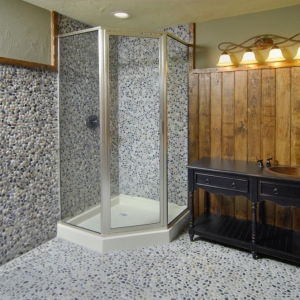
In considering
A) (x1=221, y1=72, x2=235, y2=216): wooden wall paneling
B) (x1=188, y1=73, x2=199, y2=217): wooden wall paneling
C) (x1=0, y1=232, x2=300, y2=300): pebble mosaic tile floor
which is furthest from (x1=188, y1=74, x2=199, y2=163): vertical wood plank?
(x1=0, y1=232, x2=300, y2=300): pebble mosaic tile floor

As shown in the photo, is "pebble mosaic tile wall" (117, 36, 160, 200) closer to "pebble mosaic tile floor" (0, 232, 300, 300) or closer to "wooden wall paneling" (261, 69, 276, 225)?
"pebble mosaic tile floor" (0, 232, 300, 300)

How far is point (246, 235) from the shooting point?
252 centimetres

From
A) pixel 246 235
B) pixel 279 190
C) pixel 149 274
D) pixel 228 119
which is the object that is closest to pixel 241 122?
pixel 228 119

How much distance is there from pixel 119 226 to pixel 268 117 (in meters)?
1.77

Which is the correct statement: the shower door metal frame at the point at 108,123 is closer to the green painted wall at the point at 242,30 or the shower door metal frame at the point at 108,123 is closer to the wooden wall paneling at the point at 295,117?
the green painted wall at the point at 242,30

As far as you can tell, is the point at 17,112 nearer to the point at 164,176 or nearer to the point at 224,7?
the point at 164,176

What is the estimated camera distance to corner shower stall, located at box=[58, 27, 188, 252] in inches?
99.7

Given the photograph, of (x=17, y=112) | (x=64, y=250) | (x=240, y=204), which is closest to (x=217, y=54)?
(x=240, y=204)

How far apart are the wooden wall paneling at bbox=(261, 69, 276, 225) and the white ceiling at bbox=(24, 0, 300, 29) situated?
0.61 m

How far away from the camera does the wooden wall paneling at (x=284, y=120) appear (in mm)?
2566

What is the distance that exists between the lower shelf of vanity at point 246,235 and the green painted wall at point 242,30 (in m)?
1.61

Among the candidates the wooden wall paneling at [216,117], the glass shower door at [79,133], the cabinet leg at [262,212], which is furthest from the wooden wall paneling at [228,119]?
the glass shower door at [79,133]

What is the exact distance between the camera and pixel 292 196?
7.00 feet

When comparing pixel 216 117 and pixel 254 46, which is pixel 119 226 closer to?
pixel 216 117
